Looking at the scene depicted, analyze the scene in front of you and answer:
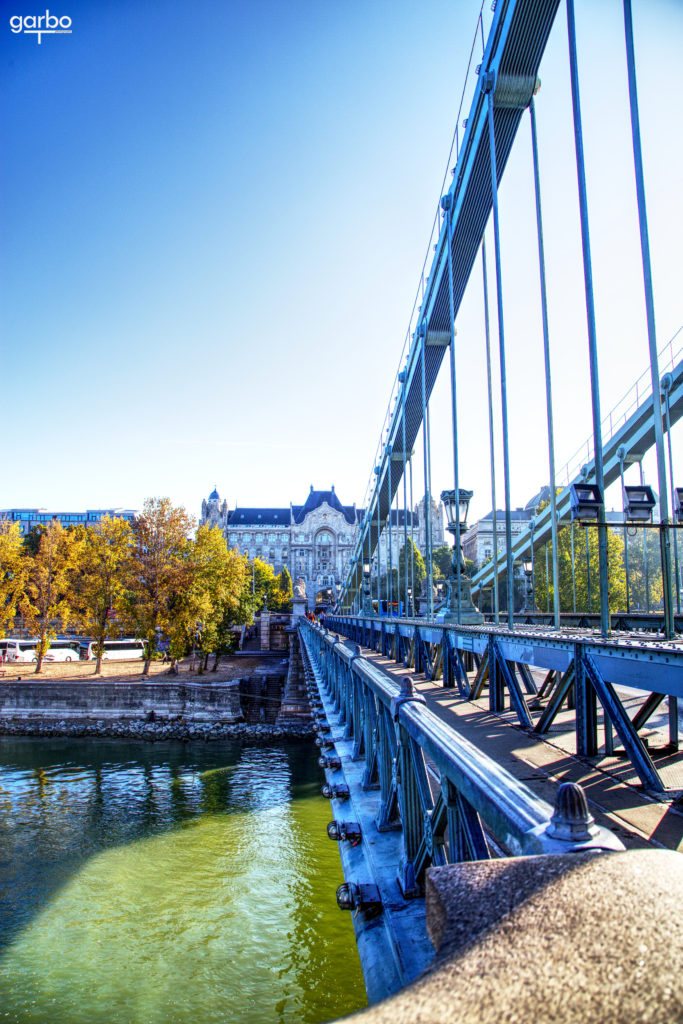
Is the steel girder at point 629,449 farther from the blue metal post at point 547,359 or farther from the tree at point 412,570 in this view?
the tree at point 412,570

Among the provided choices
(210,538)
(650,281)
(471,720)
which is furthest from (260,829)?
(210,538)

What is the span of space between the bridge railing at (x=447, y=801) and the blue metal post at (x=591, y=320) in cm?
195

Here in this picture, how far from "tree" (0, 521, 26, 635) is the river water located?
46.4 ft

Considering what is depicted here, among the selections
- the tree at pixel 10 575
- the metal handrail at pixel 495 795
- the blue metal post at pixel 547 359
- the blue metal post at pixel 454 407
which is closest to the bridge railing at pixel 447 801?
the metal handrail at pixel 495 795

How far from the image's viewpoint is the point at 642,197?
5.78 meters

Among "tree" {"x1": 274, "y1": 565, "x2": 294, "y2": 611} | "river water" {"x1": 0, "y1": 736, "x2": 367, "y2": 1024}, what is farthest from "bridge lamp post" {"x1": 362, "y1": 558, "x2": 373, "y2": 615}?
"tree" {"x1": 274, "y1": 565, "x2": 294, "y2": 611}

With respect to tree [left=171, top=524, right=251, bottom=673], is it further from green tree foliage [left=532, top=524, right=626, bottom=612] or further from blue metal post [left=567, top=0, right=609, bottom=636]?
blue metal post [left=567, top=0, right=609, bottom=636]

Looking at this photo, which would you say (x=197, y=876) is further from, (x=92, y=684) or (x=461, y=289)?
(x=92, y=684)

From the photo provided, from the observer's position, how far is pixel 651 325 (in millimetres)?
5328

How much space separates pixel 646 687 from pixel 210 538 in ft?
102

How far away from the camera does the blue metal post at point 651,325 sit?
4238 mm

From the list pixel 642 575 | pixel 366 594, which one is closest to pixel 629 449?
pixel 366 594

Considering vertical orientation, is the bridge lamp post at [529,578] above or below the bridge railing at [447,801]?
above

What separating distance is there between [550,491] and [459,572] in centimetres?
237
